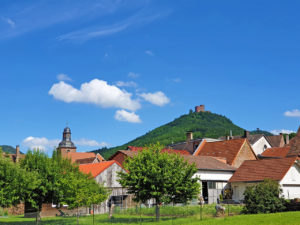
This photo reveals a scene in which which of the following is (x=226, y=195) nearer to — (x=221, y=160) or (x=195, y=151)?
(x=221, y=160)

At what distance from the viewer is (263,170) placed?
149 feet

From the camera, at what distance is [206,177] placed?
48.4 meters

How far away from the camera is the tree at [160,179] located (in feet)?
101

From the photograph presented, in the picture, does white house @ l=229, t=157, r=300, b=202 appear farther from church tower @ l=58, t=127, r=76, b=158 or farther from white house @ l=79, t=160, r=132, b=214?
church tower @ l=58, t=127, r=76, b=158

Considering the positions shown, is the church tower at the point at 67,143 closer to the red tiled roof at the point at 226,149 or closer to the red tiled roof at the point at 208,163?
the red tiled roof at the point at 226,149

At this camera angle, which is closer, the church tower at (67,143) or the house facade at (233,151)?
the house facade at (233,151)

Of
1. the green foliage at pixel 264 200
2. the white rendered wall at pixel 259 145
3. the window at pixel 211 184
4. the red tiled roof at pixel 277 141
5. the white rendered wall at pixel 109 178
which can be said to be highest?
the red tiled roof at pixel 277 141

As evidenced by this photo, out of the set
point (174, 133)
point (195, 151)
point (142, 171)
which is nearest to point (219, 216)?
point (142, 171)

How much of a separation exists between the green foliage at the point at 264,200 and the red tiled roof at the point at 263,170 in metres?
12.6

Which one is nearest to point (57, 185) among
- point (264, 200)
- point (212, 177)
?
point (264, 200)

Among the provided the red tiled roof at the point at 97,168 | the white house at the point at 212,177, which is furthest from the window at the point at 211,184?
the red tiled roof at the point at 97,168

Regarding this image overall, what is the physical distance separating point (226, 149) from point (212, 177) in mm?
12039

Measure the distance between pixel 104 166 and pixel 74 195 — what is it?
42.9ft

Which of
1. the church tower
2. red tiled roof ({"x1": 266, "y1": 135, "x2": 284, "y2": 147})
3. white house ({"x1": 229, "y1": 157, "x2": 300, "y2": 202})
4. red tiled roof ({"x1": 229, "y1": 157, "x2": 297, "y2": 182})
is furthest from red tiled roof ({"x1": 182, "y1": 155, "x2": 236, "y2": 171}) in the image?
the church tower
